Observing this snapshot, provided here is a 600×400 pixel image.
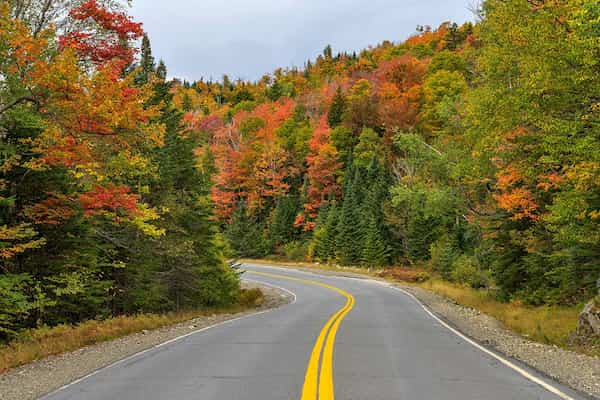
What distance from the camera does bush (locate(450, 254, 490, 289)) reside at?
29.1m

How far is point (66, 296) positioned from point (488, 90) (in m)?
16.4

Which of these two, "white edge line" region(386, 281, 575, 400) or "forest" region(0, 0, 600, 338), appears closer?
"white edge line" region(386, 281, 575, 400)

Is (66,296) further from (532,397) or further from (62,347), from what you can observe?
(532,397)

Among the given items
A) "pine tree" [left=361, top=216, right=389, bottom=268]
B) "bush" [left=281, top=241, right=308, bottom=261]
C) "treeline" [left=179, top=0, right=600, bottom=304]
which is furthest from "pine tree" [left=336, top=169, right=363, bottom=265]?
"bush" [left=281, top=241, right=308, bottom=261]

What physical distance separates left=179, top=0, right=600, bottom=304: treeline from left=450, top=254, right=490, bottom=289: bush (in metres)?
0.14

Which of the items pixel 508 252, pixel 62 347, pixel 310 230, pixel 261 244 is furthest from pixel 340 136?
pixel 62 347

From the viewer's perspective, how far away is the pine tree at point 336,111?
2594 inches

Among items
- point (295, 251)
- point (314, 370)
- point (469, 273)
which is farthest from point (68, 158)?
point (295, 251)

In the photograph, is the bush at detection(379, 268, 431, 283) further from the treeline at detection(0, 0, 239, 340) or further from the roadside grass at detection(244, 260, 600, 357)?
the treeline at detection(0, 0, 239, 340)

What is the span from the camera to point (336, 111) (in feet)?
217

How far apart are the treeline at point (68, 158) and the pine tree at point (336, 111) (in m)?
47.5

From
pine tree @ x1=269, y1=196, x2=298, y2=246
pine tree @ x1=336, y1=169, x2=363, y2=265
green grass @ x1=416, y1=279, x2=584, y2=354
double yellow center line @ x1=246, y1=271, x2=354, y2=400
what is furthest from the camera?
pine tree @ x1=269, y1=196, x2=298, y2=246

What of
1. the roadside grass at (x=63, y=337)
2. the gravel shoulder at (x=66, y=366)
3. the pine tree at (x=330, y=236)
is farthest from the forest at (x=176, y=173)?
the pine tree at (x=330, y=236)

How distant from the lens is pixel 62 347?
36.8 ft
